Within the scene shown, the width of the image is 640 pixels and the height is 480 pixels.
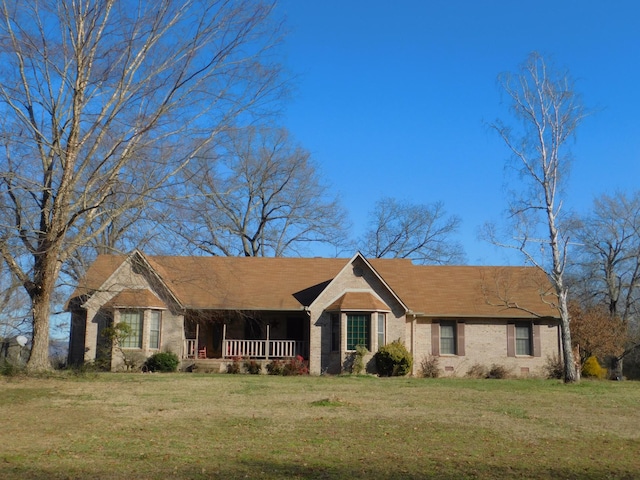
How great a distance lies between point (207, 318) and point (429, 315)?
10278 mm

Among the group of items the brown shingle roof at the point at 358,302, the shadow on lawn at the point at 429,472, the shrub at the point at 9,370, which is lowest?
the shadow on lawn at the point at 429,472

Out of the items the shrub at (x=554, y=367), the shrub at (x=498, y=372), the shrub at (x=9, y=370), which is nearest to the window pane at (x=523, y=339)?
the shrub at (x=554, y=367)

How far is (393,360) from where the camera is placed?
2992 centimetres

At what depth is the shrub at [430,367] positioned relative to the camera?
104 feet

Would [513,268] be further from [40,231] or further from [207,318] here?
[40,231]

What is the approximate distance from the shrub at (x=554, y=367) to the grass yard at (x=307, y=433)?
1165 cm

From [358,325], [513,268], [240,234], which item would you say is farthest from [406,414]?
[240,234]

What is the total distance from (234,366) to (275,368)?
1.86 metres

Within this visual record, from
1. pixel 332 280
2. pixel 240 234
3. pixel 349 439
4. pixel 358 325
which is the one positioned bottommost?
pixel 349 439

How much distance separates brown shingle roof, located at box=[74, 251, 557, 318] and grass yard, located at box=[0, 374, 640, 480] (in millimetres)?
11859

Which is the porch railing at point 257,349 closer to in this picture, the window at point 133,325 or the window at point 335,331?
the window at point 335,331

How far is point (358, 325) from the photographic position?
3108 cm

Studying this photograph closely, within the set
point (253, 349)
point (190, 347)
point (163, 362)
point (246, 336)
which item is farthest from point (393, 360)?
point (163, 362)

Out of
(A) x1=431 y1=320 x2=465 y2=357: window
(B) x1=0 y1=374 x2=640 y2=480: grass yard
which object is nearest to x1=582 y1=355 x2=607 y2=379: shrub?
(A) x1=431 y1=320 x2=465 y2=357: window
